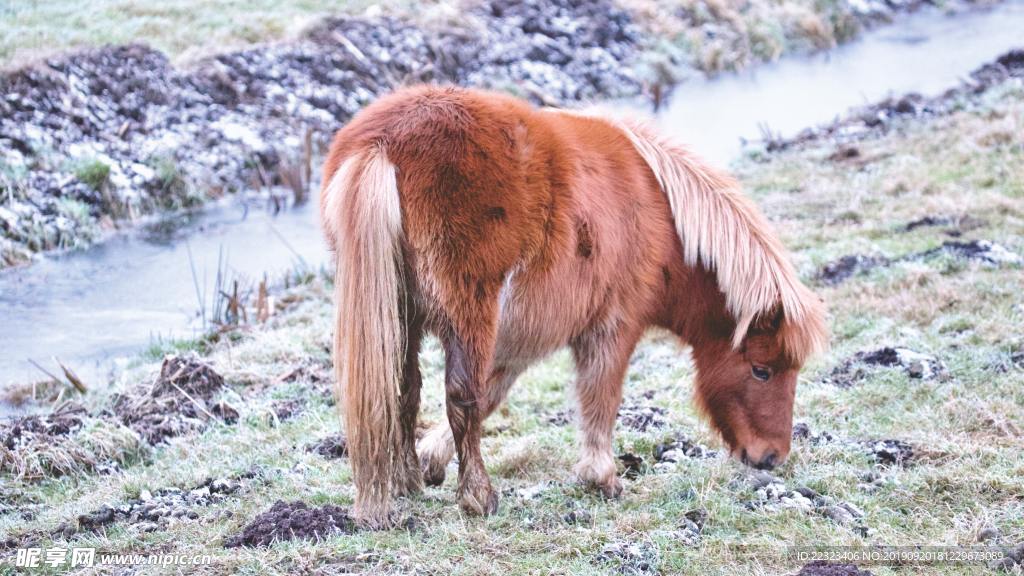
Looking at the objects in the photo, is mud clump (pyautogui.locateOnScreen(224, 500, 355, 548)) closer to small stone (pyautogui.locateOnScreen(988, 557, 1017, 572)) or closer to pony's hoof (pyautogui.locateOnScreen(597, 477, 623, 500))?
pony's hoof (pyautogui.locateOnScreen(597, 477, 623, 500))

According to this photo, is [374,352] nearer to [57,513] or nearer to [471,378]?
[471,378]

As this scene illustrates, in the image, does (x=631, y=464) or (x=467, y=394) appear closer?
(x=467, y=394)

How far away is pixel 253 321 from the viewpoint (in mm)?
7625

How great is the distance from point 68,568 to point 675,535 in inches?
Answer: 93.0

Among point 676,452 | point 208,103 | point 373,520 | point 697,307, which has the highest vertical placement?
point 208,103

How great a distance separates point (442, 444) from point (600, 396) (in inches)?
30.4

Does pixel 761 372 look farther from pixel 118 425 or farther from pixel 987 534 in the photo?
pixel 118 425

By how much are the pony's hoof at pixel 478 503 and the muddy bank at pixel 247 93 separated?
6112 mm

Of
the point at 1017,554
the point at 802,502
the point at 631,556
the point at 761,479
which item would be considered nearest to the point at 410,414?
the point at 631,556

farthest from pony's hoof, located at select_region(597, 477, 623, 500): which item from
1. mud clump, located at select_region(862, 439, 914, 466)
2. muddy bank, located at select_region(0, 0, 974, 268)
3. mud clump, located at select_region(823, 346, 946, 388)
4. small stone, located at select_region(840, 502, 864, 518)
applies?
muddy bank, located at select_region(0, 0, 974, 268)

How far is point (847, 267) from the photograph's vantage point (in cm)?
768

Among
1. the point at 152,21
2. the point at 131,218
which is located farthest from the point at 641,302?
the point at 152,21

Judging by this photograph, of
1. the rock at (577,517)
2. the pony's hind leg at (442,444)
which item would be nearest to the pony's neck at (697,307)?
the pony's hind leg at (442,444)

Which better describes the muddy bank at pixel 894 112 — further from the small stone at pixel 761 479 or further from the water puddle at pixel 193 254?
the small stone at pixel 761 479
